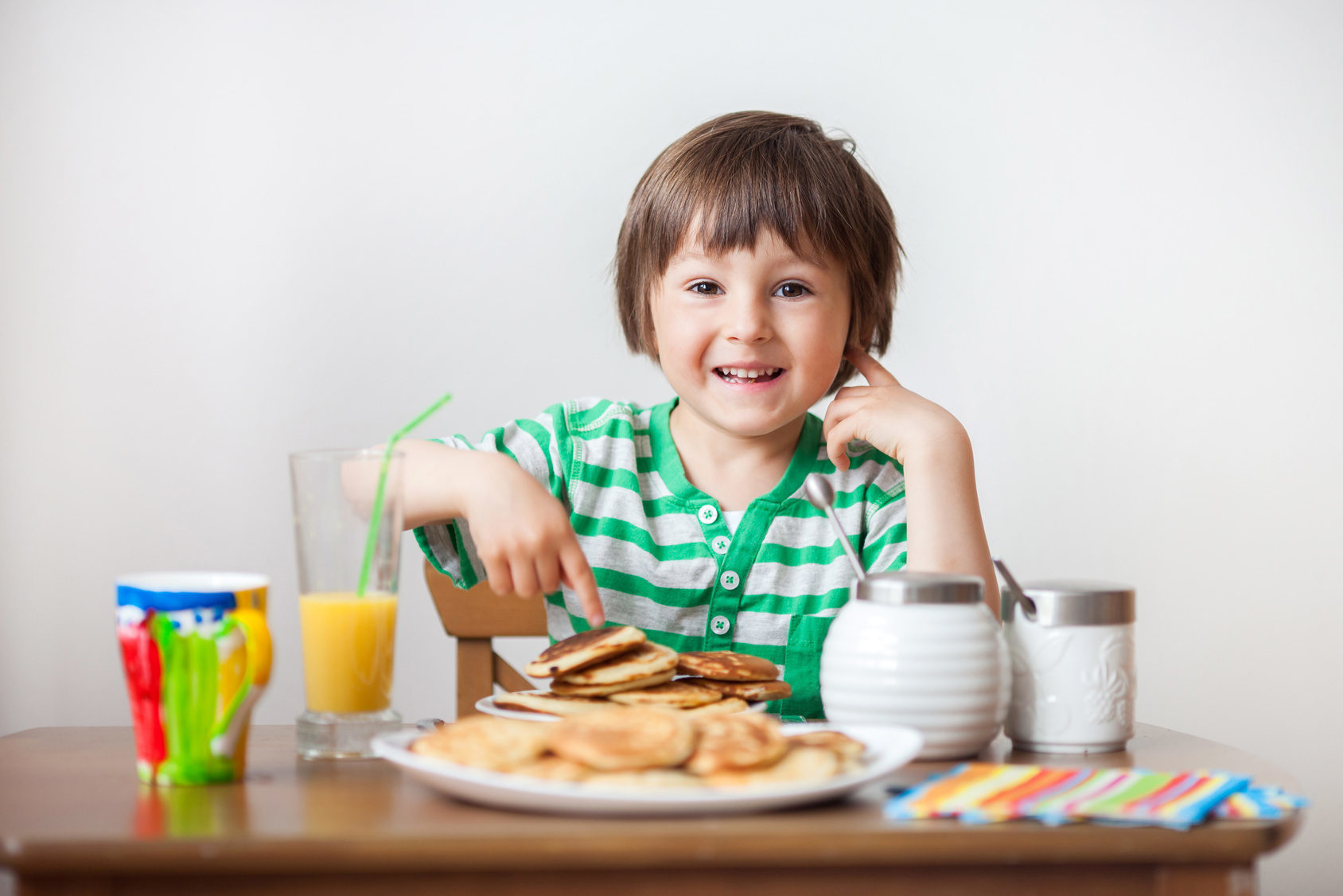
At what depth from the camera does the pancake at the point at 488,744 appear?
58 centimetres

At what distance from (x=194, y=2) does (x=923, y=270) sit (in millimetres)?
1234

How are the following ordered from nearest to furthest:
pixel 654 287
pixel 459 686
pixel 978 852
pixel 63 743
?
pixel 978 852 < pixel 63 743 < pixel 654 287 < pixel 459 686

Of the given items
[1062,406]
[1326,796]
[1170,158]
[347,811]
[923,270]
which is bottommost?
[1326,796]

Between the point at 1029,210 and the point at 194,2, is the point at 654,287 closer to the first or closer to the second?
the point at 1029,210

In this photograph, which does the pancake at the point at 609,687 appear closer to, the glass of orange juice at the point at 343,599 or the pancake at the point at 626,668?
the pancake at the point at 626,668

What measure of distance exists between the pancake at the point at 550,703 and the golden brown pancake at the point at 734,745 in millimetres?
130

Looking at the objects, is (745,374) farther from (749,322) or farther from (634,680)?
(634,680)

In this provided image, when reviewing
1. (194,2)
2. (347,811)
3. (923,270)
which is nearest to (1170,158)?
(923,270)

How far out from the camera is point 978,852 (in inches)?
20.2

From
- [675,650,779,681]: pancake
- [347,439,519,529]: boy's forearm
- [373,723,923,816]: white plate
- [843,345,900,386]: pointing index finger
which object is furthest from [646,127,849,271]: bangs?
[373,723,923,816]: white plate

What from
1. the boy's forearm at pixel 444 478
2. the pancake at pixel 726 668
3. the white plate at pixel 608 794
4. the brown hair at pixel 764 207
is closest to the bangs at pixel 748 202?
the brown hair at pixel 764 207

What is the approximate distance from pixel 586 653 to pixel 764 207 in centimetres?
61

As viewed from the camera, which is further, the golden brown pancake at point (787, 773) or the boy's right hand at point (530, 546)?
the boy's right hand at point (530, 546)

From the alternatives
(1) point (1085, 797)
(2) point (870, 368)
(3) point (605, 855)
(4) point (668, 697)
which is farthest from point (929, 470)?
(3) point (605, 855)
